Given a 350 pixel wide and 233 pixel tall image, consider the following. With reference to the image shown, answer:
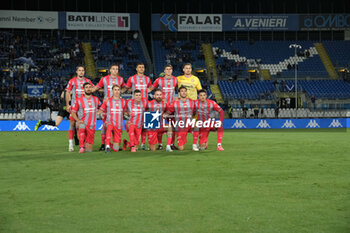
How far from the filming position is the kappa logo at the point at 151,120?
12.4 metres

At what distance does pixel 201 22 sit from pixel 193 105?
130 ft

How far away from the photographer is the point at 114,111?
12234mm

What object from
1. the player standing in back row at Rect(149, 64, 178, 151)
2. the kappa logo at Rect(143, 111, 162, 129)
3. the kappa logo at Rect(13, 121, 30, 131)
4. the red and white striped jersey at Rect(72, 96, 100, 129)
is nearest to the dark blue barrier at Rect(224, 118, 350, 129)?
the kappa logo at Rect(13, 121, 30, 131)

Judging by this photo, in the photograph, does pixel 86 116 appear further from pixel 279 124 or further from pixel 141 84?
pixel 279 124

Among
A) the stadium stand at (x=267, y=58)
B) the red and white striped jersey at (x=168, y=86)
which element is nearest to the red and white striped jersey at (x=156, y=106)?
the red and white striped jersey at (x=168, y=86)

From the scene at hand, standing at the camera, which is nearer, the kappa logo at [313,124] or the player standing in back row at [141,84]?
the player standing in back row at [141,84]

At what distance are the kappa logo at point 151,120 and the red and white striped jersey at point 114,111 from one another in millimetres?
653

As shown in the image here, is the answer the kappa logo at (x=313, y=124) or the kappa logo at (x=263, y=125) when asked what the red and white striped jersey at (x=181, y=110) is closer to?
the kappa logo at (x=263, y=125)

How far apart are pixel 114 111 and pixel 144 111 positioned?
0.82m

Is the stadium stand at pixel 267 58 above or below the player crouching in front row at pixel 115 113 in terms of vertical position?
above

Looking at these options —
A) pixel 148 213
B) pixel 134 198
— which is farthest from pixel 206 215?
pixel 134 198

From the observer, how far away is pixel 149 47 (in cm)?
5091

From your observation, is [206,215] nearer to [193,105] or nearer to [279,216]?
[279,216]

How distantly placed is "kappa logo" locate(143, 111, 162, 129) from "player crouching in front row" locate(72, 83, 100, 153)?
4.52 feet
